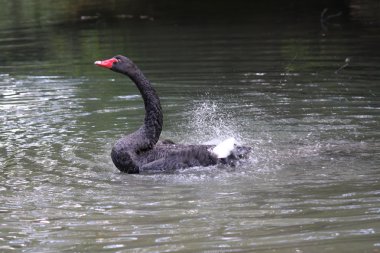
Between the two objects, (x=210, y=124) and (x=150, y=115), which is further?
(x=210, y=124)

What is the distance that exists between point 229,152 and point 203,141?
5.34 ft

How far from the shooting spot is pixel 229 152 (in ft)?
27.5

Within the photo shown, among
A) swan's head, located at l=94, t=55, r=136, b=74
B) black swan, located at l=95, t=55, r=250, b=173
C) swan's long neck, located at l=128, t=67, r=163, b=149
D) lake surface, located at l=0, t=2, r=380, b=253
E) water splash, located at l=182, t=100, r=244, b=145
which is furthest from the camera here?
water splash, located at l=182, t=100, r=244, b=145

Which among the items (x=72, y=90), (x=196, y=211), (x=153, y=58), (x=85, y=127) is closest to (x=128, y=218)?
(x=196, y=211)

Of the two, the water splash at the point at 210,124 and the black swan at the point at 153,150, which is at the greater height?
the black swan at the point at 153,150

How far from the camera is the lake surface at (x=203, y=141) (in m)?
6.24

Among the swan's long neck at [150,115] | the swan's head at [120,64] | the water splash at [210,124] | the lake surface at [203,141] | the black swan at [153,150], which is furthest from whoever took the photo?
the water splash at [210,124]

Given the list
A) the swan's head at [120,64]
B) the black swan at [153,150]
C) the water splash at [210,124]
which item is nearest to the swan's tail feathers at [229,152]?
the black swan at [153,150]

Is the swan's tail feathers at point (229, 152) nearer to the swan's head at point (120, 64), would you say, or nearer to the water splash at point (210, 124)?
the water splash at point (210, 124)

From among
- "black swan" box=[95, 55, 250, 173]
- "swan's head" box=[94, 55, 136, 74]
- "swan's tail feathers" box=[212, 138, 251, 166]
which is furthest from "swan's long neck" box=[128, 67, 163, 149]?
"swan's tail feathers" box=[212, 138, 251, 166]

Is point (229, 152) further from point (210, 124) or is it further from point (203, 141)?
point (210, 124)

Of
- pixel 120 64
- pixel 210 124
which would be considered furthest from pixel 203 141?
pixel 120 64

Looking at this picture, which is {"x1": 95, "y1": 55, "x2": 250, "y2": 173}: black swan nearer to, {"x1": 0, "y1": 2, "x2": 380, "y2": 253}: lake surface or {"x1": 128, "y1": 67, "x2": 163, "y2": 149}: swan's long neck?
{"x1": 128, "y1": 67, "x2": 163, "y2": 149}: swan's long neck

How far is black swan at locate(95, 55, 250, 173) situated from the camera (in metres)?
8.38
